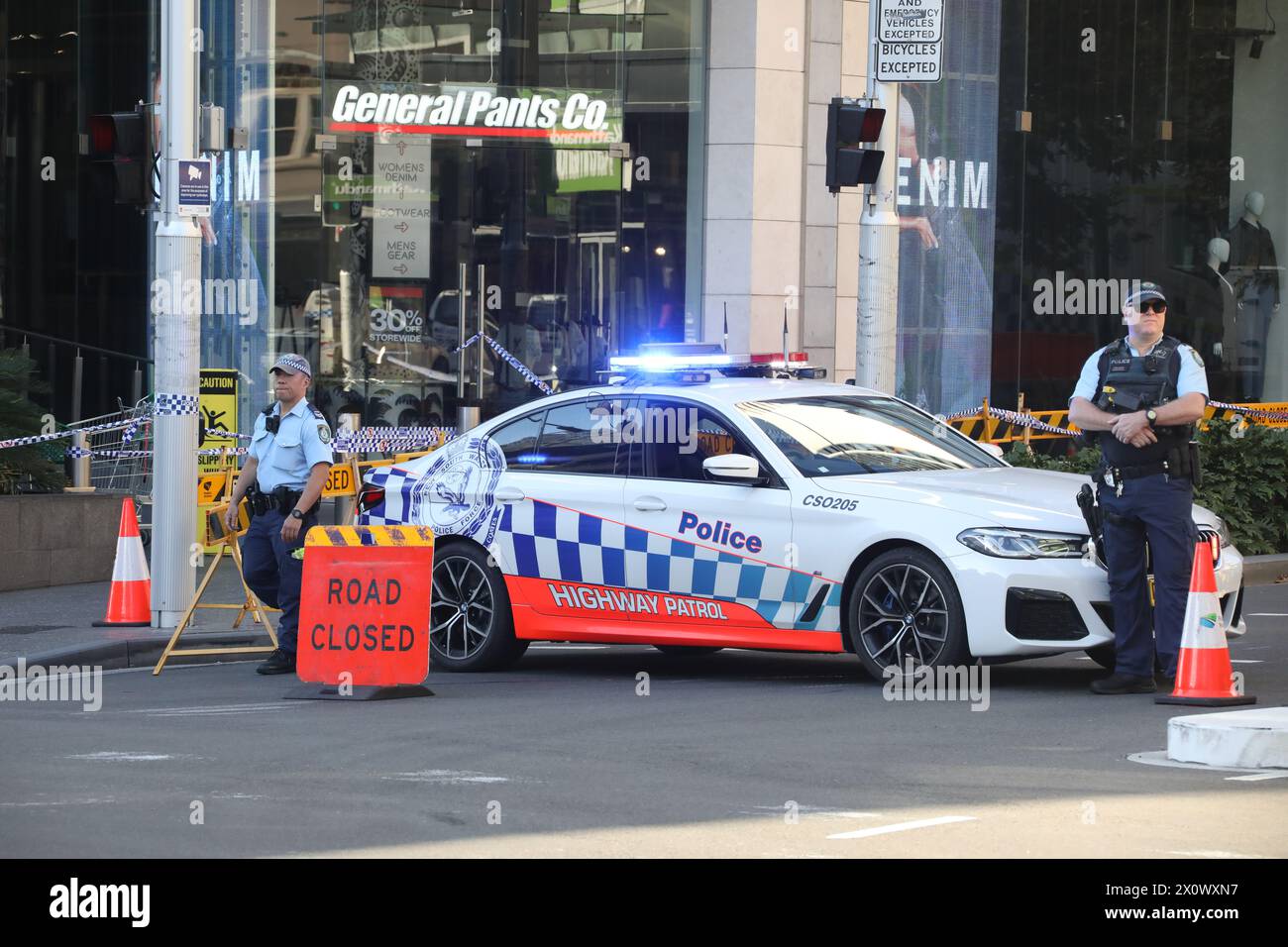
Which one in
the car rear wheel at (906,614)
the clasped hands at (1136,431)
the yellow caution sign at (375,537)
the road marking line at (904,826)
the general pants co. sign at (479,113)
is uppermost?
the general pants co. sign at (479,113)

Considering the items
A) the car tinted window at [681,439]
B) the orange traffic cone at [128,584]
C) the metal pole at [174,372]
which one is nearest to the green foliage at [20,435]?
the orange traffic cone at [128,584]

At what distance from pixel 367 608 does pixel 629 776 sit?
3.14 metres

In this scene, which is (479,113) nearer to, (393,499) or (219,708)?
(393,499)

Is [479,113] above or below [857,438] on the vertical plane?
above

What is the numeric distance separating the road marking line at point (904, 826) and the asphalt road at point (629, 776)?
2cm

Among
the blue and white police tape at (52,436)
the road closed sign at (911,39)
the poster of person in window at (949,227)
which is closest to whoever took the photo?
the road closed sign at (911,39)

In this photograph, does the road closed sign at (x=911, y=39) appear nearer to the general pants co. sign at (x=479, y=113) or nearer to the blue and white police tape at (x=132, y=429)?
the general pants co. sign at (x=479, y=113)

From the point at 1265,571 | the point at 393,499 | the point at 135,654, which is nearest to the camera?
the point at 393,499

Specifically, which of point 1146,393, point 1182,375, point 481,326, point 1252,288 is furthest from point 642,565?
point 1252,288

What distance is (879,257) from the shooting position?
15.2 meters

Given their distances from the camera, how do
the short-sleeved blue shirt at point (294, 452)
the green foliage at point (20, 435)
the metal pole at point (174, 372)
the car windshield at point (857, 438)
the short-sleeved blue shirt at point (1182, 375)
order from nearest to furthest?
the short-sleeved blue shirt at point (1182, 375) < the car windshield at point (857, 438) < the short-sleeved blue shirt at point (294, 452) < the metal pole at point (174, 372) < the green foliage at point (20, 435)

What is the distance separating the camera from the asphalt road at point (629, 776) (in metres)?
6.68

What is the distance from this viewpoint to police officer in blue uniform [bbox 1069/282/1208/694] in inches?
393
